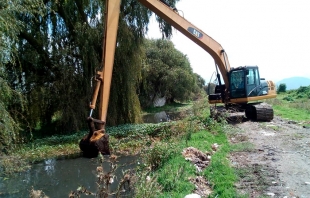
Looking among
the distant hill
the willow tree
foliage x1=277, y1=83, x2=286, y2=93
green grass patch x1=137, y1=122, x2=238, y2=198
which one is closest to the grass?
green grass patch x1=137, y1=122, x2=238, y2=198

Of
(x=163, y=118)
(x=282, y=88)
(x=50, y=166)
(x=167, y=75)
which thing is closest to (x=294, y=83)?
(x=282, y=88)

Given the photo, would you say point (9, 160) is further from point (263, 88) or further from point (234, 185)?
point (263, 88)

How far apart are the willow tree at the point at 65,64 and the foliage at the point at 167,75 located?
1156 cm

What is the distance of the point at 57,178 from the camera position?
22.2 ft

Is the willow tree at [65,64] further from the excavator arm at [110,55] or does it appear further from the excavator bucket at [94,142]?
the excavator bucket at [94,142]

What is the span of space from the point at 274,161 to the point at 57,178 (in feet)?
15.4

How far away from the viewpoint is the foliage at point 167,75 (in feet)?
83.1

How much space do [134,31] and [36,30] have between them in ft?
13.4

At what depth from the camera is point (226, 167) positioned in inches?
210

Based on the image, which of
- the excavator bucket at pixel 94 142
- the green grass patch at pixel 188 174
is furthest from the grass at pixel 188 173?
the excavator bucket at pixel 94 142

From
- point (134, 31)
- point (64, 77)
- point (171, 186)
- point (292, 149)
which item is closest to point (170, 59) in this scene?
point (134, 31)

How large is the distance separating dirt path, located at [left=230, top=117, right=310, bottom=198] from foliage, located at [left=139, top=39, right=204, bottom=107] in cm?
1641

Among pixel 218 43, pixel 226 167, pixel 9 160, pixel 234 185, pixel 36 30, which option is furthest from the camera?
pixel 36 30

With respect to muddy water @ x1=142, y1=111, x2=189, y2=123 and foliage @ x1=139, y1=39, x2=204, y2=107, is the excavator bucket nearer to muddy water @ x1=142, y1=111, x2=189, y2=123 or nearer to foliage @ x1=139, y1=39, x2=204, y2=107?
muddy water @ x1=142, y1=111, x2=189, y2=123
